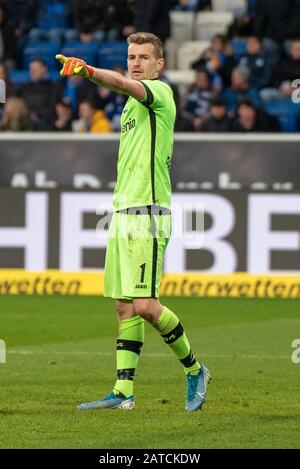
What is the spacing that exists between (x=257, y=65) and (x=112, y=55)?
8.82 ft

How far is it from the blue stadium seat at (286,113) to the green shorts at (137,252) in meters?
11.6

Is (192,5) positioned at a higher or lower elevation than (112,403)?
higher

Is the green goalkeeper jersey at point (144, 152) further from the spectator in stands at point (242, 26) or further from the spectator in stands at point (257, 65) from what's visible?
the spectator in stands at point (242, 26)

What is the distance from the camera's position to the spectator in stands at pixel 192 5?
23000 millimetres

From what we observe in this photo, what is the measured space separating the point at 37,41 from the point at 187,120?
4.77 metres

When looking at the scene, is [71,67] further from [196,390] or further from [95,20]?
[95,20]

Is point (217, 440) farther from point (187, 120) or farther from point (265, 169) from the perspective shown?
point (187, 120)

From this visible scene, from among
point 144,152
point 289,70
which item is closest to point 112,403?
point 144,152

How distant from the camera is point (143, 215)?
8117 millimetres

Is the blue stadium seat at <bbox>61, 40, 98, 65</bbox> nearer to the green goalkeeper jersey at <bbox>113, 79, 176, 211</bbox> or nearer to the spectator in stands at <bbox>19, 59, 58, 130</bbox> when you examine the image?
the spectator in stands at <bbox>19, 59, 58, 130</bbox>

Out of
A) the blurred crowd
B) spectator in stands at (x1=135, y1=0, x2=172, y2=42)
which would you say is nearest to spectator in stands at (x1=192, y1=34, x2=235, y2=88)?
the blurred crowd

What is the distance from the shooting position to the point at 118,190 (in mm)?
8195

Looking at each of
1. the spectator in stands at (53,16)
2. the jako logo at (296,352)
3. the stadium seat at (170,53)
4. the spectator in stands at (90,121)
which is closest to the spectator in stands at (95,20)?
the spectator in stands at (53,16)

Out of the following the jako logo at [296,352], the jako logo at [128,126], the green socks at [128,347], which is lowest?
the jako logo at [296,352]
